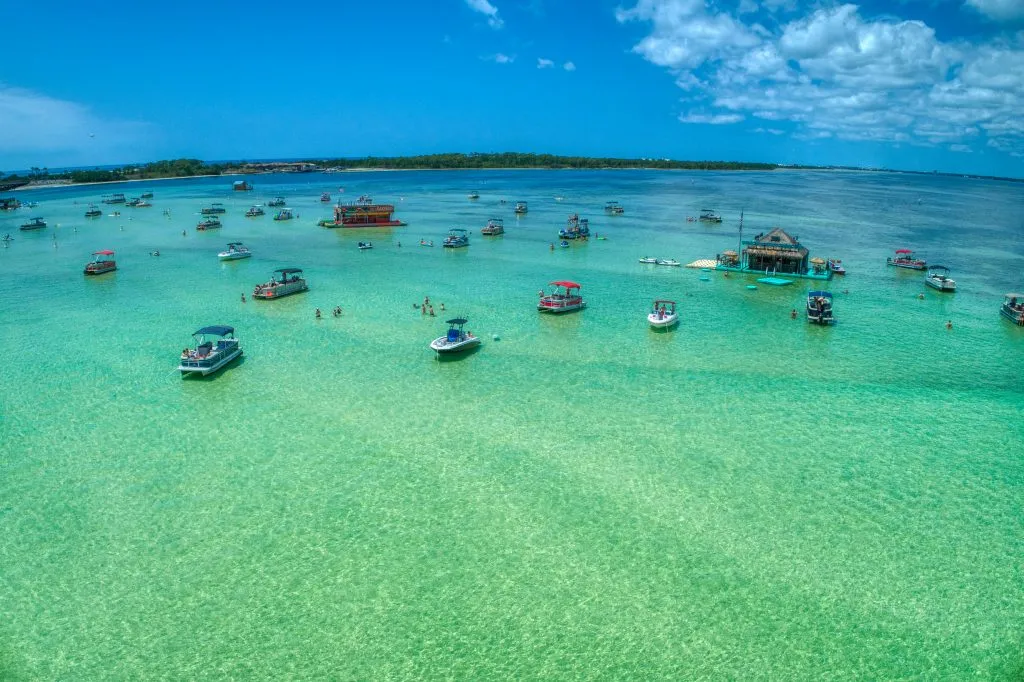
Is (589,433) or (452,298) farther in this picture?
(452,298)

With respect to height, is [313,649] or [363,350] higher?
[363,350]

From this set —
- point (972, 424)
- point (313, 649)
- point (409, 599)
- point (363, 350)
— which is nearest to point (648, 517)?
point (409, 599)

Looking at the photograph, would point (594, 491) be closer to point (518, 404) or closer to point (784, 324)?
Answer: point (518, 404)

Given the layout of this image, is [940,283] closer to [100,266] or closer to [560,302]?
[560,302]

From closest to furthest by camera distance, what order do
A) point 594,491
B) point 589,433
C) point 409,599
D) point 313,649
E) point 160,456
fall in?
1. point 313,649
2. point 409,599
3. point 594,491
4. point 160,456
5. point 589,433

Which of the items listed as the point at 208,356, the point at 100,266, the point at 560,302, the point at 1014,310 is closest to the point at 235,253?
the point at 100,266

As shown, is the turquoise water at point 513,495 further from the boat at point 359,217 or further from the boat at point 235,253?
the boat at point 359,217
